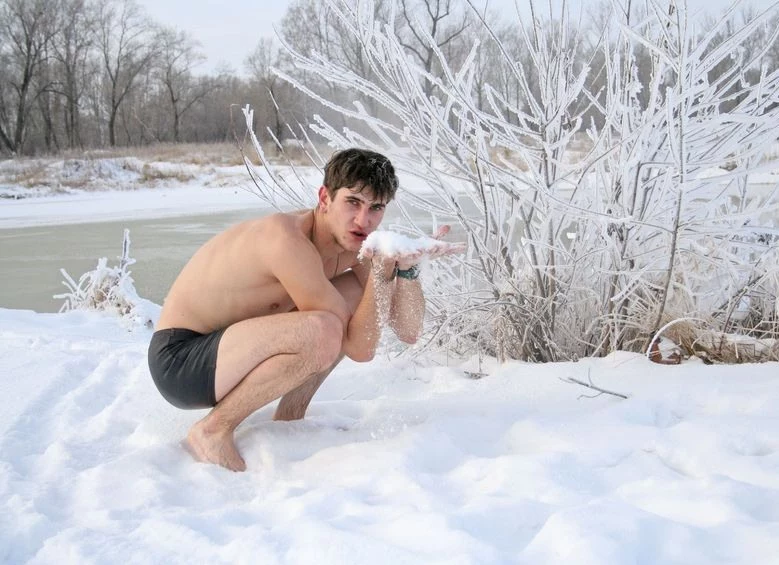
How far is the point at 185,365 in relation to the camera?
202cm

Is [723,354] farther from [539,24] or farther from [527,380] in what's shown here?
[539,24]

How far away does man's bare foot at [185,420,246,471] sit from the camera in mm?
1933

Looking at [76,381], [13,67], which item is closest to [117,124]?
[13,67]

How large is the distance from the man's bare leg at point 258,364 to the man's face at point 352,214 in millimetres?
243

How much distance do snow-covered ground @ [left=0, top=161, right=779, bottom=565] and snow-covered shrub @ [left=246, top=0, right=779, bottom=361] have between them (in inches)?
11.2

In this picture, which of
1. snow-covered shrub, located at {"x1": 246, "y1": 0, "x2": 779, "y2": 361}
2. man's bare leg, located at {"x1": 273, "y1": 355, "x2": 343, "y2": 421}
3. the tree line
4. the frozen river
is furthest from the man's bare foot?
the tree line

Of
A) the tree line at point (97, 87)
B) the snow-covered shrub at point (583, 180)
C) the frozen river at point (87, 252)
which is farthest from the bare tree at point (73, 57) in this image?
the snow-covered shrub at point (583, 180)

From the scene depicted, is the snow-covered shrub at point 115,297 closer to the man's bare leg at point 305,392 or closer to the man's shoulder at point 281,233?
the man's bare leg at point 305,392

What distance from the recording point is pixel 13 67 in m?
28.3

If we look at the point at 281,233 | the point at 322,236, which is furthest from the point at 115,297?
the point at 281,233

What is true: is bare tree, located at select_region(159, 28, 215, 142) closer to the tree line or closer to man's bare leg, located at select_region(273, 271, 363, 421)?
the tree line

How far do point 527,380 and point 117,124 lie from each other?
33.4 meters

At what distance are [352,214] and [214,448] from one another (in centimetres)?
75

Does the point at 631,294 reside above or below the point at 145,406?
above
